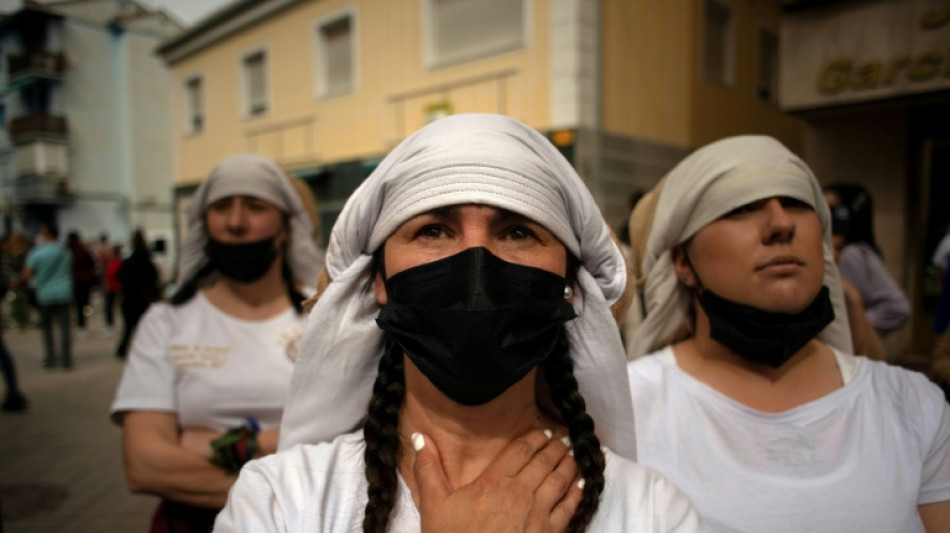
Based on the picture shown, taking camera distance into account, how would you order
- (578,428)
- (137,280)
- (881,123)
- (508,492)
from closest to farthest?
1. (508,492)
2. (578,428)
3. (881,123)
4. (137,280)

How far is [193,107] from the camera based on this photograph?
16641 mm

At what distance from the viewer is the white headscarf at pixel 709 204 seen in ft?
5.24

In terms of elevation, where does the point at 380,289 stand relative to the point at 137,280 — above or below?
above

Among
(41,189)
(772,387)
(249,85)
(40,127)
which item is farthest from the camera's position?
(41,189)

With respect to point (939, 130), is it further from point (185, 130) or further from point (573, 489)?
point (185, 130)

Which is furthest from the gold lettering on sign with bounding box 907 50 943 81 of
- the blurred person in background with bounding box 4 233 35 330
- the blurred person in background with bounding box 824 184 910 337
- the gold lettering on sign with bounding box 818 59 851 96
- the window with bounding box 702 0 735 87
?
the blurred person in background with bounding box 4 233 35 330

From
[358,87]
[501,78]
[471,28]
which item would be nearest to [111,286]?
[358,87]

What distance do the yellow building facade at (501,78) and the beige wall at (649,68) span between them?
22mm

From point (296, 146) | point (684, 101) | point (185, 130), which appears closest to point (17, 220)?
point (185, 130)

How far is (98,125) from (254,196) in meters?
28.3

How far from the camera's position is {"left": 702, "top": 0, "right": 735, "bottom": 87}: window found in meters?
10.1

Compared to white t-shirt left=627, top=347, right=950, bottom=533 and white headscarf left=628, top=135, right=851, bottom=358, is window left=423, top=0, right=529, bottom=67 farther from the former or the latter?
white t-shirt left=627, top=347, right=950, bottom=533

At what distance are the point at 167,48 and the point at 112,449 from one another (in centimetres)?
1515

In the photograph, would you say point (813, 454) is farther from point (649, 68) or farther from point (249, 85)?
point (249, 85)
